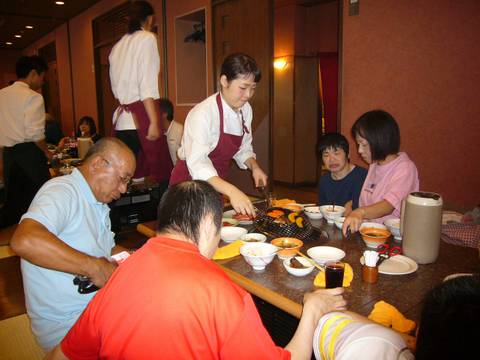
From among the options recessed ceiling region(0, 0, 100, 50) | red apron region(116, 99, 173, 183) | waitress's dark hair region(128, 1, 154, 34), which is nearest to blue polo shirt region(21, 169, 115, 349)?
red apron region(116, 99, 173, 183)

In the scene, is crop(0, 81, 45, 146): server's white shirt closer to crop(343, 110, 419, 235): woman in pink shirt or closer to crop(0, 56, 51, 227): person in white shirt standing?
crop(0, 56, 51, 227): person in white shirt standing

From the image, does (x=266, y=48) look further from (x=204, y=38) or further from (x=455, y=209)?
(x=455, y=209)

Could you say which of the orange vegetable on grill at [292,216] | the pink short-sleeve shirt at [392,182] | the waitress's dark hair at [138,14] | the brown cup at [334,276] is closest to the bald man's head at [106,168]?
the orange vegetable on grill at [292,216]

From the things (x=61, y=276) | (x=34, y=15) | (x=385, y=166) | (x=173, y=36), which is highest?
(x=34, y=15)

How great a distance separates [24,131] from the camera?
149 inches

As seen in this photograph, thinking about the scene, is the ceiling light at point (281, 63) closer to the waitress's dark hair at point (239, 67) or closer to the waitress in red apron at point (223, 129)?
the waitress in red apron at point (223, 129)

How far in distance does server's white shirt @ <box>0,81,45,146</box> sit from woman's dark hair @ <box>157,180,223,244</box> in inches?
134

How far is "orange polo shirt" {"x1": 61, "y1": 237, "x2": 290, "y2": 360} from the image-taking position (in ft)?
2.47

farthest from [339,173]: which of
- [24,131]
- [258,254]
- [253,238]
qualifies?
[24,131]

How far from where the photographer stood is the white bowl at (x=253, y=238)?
1754 mm

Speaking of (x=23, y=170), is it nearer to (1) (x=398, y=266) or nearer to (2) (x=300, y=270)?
(2) (x=300, y=270)

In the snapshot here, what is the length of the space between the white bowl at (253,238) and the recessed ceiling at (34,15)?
312 inches

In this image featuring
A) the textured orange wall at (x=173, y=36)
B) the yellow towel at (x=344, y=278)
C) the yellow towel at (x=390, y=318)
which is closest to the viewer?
the yellow towel at (x=390, y=318)

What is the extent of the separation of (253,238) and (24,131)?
314 cm
